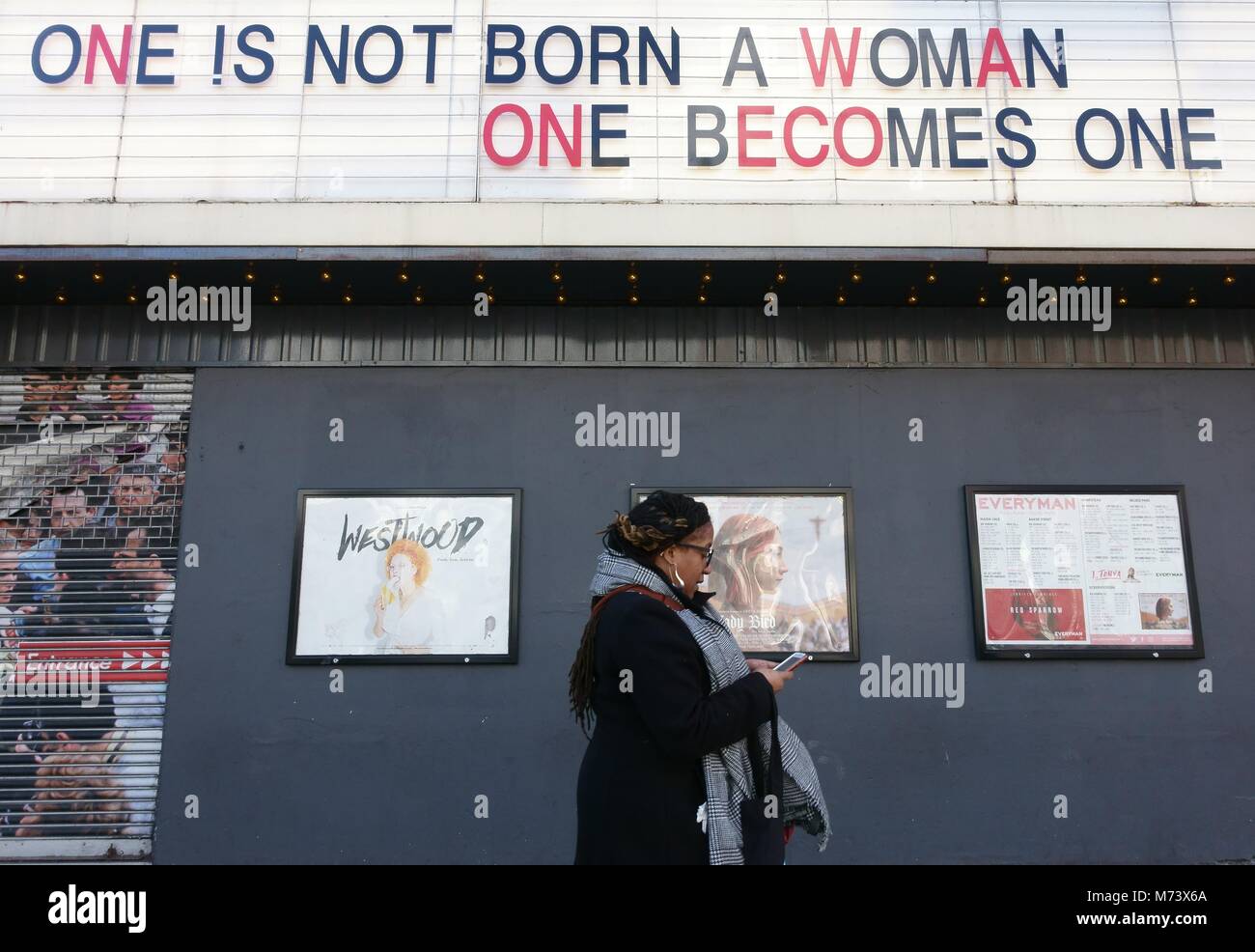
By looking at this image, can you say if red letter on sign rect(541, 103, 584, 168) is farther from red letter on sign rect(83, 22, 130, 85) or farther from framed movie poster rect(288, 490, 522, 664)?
red letter on sign rect(83, 22, 130, 85)

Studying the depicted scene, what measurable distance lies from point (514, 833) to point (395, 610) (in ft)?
5.51

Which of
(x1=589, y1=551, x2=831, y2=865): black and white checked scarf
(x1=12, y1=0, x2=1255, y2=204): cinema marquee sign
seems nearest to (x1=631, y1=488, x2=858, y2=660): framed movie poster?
(x1=12, y1=0, x2=1255, y2=204): cinema marquee sign

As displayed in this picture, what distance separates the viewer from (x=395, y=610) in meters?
5.84

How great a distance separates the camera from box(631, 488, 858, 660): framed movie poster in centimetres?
→ 580

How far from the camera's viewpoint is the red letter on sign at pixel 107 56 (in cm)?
574

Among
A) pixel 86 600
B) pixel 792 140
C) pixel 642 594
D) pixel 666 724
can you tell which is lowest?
pixel 666 724

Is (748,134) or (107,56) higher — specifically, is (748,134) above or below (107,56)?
below

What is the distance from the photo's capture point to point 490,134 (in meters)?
5.71

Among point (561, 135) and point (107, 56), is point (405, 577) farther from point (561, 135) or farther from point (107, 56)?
point (107, 56)

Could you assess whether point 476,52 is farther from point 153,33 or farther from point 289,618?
point 289,618

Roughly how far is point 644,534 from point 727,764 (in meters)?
0.80

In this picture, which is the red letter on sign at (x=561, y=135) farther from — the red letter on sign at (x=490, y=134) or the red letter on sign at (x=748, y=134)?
the red letter on sign at (x=748, y=134)

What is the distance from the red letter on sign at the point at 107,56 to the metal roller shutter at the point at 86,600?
1995 millimetres

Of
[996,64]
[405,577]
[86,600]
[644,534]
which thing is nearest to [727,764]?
[644,534]
